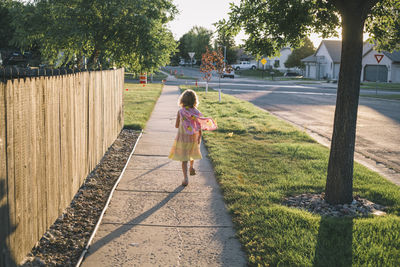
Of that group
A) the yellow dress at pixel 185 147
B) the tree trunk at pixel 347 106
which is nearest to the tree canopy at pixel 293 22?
the tree trunk at pixel 347 106

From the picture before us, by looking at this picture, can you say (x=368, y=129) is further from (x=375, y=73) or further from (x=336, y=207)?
(x=375, y=73)

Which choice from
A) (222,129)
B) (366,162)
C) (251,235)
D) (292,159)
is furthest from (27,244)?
(222,129)

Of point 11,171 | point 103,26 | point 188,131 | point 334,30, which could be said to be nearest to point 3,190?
point 11,171

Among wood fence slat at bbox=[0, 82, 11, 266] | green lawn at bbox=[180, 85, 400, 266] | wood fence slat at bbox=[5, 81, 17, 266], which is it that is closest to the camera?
wood fence slat at bbox=[0, 82, 11, 266]

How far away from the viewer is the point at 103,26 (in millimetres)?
11625

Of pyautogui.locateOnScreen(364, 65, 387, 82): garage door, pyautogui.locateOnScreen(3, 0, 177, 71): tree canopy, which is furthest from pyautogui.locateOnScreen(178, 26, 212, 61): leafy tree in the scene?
pyautogui.locateOnScreen(3, 0, 177, 71): tree canopy

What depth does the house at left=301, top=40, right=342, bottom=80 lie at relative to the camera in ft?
200

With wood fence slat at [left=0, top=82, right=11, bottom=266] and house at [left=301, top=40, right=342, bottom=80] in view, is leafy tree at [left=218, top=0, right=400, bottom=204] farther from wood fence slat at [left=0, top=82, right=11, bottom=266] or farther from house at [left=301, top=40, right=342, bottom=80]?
house at [left=301, top=40, right=342, bottom=80]

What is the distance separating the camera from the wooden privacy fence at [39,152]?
133 inches

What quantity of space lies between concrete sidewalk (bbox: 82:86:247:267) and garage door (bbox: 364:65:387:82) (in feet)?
166

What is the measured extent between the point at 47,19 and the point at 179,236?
30.0 feet

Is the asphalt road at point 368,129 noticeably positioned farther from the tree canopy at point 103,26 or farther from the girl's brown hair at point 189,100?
the tree canopy at point 103,26

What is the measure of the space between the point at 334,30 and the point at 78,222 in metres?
4.60

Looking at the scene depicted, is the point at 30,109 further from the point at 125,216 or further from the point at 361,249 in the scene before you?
the point at 361,249
